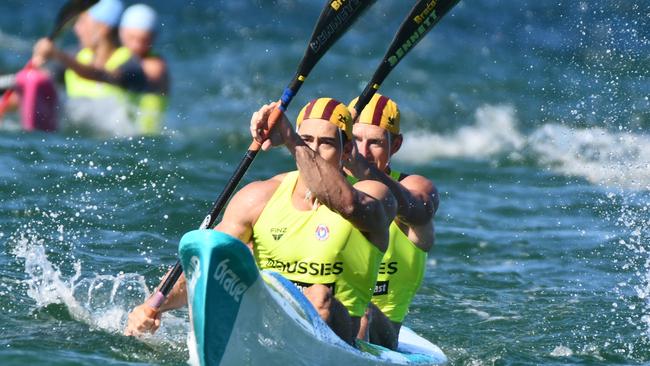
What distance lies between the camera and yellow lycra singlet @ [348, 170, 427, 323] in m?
7.63

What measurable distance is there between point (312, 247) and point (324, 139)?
0.55 meters

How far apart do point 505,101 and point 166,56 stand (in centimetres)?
557

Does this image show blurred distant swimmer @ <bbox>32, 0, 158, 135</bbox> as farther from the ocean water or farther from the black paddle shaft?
the black paddle shaft

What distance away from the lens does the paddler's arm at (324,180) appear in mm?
6074

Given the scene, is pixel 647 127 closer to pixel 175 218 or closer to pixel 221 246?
pixel 175 218

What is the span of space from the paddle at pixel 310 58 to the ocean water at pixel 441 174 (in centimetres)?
53

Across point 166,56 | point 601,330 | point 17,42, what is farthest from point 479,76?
point 601,330

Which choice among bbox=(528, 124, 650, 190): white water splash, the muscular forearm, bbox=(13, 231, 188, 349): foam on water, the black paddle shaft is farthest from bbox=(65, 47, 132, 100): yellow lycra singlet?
the muscular forearm

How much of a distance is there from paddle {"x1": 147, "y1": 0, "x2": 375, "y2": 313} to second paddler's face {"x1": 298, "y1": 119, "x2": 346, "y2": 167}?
0.92 ft

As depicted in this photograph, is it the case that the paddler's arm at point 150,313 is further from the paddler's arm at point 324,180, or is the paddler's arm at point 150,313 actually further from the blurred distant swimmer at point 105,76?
the blurred distant swimmer at point 105,76

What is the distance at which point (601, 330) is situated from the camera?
352 inches

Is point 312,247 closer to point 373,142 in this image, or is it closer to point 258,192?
point 258,192

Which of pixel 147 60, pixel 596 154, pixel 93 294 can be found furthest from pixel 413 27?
pixel 596 154

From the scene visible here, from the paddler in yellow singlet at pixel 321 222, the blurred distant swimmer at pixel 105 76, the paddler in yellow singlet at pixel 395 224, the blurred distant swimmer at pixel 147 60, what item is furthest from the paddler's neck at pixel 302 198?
the blurred distant swimmer at pixel 147 60
